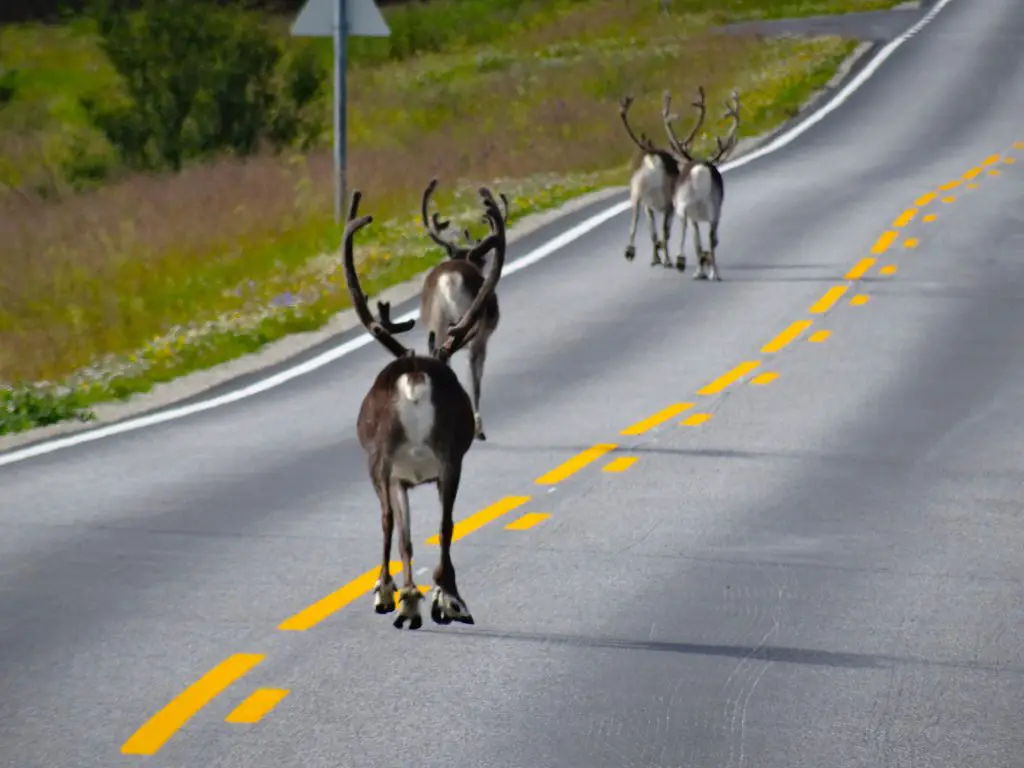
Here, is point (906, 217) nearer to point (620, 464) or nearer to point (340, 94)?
point (340, 94)

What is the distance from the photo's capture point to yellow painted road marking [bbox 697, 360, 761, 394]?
17.4m

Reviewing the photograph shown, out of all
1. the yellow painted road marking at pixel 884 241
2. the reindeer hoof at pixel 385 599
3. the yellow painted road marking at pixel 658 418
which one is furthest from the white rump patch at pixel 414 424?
the yellow painted road marking at pixel 884 241

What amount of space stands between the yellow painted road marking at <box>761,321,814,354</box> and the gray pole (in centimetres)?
545

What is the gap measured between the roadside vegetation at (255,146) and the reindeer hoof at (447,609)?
704 centimetres

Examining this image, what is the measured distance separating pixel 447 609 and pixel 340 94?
15.1 metres

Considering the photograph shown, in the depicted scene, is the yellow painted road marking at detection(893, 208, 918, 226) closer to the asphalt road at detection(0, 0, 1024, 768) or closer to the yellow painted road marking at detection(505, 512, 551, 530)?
the asphalt road at detection(0, 0, 1024, 768)

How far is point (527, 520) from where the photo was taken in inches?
483

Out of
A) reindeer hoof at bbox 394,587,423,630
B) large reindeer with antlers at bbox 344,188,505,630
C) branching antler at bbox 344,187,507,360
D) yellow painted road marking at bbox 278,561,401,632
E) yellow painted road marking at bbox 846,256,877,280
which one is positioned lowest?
yellow painted road marking at bbox 846,256,877,280

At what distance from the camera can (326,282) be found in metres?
23.0

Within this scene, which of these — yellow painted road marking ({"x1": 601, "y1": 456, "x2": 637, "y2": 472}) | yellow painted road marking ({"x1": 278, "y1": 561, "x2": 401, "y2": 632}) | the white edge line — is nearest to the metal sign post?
the white edge line

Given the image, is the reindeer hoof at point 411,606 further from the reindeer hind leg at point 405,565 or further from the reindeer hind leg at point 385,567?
the reindeer hind leg at point 385,567

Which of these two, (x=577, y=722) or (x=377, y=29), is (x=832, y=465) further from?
(x=377, y=29)

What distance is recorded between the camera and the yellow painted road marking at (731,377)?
57.0ft

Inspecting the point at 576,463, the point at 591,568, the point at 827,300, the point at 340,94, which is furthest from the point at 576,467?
the point at 340,94
